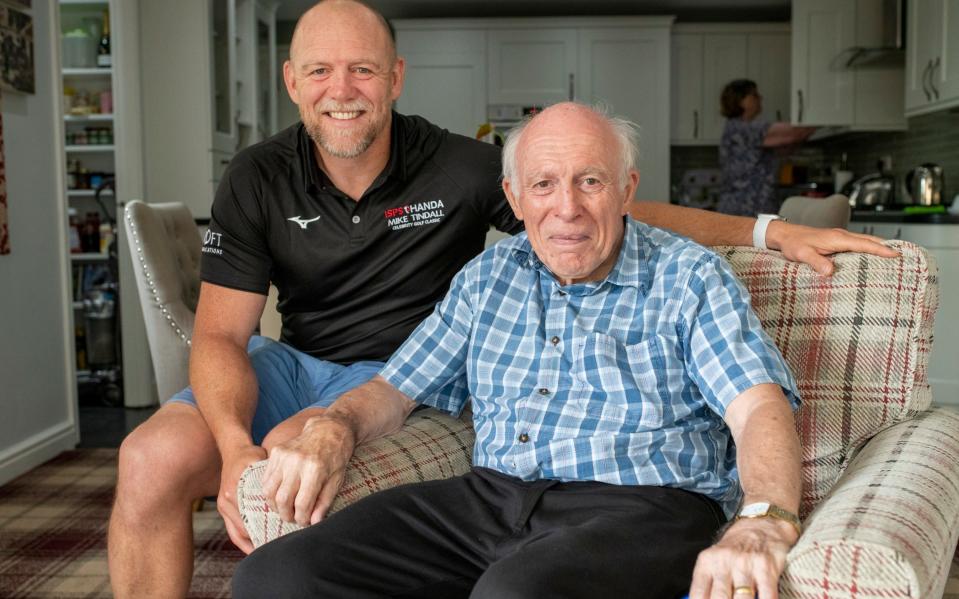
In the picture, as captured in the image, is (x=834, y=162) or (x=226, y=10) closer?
(x=226, y=10)

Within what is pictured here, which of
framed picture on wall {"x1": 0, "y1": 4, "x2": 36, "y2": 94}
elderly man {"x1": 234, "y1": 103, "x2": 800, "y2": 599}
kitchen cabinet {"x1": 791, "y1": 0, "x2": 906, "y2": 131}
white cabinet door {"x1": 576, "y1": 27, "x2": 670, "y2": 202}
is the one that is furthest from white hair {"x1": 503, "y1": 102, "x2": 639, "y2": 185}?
white cabinet door {"x1": 576, "y1": 27, "x2": 670, "y2": 202}

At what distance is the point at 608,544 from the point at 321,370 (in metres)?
0.90

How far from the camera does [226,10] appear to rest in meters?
5.34

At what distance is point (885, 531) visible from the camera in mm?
1093

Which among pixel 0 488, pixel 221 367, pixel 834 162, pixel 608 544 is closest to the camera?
pixel 608 544

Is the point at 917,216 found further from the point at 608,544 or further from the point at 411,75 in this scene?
the point at 411,75

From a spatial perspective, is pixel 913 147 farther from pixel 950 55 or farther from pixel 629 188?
pixel 629 188

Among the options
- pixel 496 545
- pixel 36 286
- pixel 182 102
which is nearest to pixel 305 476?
pixel 496 545

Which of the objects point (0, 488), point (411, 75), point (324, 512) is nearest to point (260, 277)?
point (324, 512)

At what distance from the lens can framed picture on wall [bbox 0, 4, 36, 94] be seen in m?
3.44

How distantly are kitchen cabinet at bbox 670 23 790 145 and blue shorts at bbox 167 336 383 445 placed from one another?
6.38 m

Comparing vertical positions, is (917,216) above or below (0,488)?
above

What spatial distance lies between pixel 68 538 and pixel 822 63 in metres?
5.16

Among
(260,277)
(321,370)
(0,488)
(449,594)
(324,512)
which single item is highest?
(260,277)
